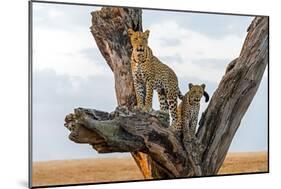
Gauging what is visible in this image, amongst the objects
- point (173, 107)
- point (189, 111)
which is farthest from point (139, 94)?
point (189, 111)

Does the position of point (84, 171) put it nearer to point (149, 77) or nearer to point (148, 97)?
point (148, 97)

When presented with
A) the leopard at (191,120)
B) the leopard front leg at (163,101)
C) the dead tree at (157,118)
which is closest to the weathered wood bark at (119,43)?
the dead tree at (157,118)

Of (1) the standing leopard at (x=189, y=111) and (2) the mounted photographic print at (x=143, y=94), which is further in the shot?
(1) the standing leopard at (x=189, y=111)

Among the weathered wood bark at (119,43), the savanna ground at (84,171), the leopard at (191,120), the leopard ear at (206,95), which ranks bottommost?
the savanna ground at (84,171)

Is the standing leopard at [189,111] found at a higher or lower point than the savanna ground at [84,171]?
higher

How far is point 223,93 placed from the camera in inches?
139

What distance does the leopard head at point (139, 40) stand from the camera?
129 inches

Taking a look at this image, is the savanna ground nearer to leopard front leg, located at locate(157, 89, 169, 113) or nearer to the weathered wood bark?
the weathered wood bark

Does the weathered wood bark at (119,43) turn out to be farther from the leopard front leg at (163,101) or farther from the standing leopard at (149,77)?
the leopard front leg at (163,101)

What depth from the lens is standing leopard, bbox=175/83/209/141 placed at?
3.41 m

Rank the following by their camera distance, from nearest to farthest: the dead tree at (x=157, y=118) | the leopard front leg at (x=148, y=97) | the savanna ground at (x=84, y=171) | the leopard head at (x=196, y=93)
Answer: the savanna ground at (x=84, y=171), the dead tree at (x=157, y=118), the leopard front leg at (x=148, y=97), the leopard head at (x=196, y=93)

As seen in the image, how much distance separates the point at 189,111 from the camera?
343 centimetres

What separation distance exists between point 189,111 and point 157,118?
9.4 inches

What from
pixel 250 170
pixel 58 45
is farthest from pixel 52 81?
pixel 250 170
